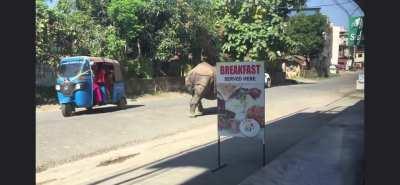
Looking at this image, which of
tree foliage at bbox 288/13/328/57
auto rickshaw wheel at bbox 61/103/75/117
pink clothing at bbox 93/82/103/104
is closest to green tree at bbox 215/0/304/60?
pink clothing at bbox 93/82/103/104

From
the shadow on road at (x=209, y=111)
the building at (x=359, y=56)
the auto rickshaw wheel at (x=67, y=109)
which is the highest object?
the building at (x=359, y=56)

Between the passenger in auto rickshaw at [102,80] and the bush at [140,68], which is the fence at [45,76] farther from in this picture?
the bush at [140,68]

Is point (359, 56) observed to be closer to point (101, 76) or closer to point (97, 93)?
point (101, 76)

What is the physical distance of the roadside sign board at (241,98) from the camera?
8.94 m

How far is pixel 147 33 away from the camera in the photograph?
3008 centimetres

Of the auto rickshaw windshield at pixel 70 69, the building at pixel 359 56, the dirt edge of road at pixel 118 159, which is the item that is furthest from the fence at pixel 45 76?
the building at pixel 359 56

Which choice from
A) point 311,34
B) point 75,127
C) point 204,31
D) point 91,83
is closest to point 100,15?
point 204,31

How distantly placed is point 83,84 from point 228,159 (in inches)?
393

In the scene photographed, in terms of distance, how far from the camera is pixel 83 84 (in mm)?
19172

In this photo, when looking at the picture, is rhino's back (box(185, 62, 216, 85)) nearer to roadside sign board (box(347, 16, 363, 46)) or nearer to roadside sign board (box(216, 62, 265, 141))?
roadside sign board (box(347, 16, 363, 46))

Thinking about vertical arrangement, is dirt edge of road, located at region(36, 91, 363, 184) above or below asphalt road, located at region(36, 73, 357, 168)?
below

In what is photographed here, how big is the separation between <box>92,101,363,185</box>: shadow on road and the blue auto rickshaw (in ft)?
22.8

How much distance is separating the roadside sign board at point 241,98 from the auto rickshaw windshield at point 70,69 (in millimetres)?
10919

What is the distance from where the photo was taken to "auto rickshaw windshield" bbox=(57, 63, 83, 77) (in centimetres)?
1936
